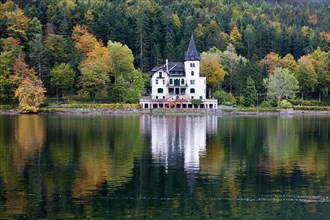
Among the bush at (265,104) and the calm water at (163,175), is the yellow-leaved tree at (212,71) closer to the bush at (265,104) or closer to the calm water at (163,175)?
the bush at (265,104)

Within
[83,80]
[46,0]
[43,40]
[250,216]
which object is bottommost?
[250,216]

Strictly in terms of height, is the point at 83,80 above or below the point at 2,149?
above

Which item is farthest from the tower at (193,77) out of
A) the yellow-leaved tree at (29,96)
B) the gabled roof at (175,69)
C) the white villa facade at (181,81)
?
the yellow-leaved tree at (29,96)

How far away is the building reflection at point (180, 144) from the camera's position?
34.7 metres

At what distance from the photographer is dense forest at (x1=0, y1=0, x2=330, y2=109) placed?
90.8 metres

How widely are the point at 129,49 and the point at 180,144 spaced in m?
54.5

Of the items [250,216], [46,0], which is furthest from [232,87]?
[250,216]

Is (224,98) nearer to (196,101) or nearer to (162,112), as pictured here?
(196,101)

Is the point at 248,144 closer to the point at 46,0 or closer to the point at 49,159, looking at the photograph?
the point at 49,159

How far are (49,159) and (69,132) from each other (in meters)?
16.6

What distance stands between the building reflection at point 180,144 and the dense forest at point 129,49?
3027 cm

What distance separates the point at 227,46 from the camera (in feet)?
357

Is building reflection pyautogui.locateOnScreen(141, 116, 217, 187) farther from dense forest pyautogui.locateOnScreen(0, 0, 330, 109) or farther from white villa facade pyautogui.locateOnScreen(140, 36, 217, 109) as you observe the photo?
white villa facade pyautogui.locateOnScreen(140, 36, 217, 109)

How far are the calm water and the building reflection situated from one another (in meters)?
0.06
